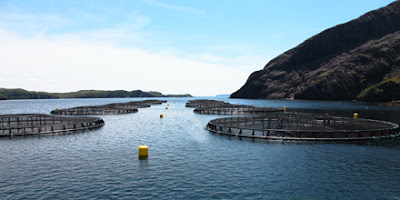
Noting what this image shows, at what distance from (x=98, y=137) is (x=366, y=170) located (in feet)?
157

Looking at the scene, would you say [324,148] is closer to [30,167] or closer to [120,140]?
[120,140]

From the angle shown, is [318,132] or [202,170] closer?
[202,170]

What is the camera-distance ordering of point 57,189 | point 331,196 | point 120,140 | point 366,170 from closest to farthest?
point 331,196, point 57,189, point 366,170, point 120,140

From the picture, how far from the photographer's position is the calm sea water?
2428 centimetres

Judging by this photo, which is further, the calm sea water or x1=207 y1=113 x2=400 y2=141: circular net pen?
x1=207 y1=113 x2=400 y2=141: circular net pen

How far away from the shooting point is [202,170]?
31.1 metres

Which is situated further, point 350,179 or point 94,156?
point 94,156

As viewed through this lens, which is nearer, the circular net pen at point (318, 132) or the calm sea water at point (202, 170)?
the calm sea water at point (202, 170)

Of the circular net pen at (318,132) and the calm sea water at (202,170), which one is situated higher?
the circular net pen at (318,132)

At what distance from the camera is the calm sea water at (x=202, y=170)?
79.7 feet

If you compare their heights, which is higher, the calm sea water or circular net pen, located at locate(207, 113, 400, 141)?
circular net pen, located at locate(207, 113, 400, 141)

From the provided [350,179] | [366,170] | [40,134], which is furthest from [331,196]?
[40,134]

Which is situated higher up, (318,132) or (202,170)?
(318,132)

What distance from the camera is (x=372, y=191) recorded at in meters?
24.5
